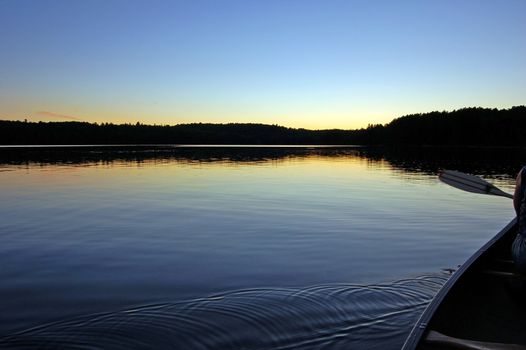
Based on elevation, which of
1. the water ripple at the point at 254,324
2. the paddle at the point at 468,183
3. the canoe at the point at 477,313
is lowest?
the water ripple at the point at 254,324

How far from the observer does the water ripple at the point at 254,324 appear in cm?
629

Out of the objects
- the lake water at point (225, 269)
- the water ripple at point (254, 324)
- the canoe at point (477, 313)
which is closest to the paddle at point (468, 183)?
the lake water at point (225, 269)

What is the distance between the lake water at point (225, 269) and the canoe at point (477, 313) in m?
Answer: 1.35

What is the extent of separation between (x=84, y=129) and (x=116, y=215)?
181 metres

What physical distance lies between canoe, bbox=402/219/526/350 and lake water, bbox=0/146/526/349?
4.44 ft

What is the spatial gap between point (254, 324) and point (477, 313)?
3.45 meters

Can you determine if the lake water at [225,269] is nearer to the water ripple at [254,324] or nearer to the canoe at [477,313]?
the water ripple at [254,324]

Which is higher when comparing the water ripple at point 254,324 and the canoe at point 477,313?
the canoe at point 477,313

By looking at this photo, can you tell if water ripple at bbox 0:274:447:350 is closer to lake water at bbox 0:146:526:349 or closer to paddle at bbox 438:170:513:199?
lake water at bbox 0:146:526:349

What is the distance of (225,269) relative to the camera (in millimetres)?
10086

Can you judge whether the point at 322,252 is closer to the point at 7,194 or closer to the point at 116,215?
the point at 116,215

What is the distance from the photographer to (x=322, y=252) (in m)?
11.7

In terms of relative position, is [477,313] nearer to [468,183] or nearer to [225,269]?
[468,183]

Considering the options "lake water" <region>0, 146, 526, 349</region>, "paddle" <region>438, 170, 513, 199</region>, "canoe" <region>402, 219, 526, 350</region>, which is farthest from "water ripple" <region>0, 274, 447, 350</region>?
"paddle" <region>438, 170, 513, 199</region>
